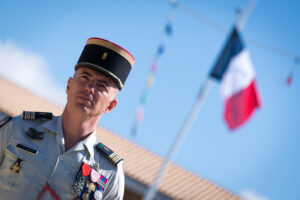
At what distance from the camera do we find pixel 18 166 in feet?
6.32

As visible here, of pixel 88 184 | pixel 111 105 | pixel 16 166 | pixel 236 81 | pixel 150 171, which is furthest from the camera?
pixel 150 171

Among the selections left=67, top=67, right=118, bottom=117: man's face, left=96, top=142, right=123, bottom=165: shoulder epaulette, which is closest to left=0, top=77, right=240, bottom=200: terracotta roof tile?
left=96, top=142, right=123, bottom=165: shoulder epaulette

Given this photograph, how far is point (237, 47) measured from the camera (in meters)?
7.66

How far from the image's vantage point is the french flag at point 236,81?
7.11 m

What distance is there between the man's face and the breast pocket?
315 mm

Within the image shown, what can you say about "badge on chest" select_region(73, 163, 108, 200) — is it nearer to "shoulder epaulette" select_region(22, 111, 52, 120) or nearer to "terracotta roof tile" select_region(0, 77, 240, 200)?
"shoulder epaulette" select_region(22, 111, 52, 120)

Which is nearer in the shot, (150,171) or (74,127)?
(74,127)

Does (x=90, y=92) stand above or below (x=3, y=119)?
above

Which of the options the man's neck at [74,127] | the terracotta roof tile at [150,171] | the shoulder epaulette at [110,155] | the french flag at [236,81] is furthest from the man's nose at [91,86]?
the terracotta roof tile at [150,171]

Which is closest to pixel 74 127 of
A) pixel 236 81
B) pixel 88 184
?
pixel 88 184

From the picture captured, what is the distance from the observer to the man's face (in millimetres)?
1983

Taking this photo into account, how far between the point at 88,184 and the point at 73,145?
0.22 metres

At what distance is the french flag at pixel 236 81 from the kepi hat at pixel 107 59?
5053mm

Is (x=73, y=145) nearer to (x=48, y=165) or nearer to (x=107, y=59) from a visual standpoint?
(x=48, y=165)
